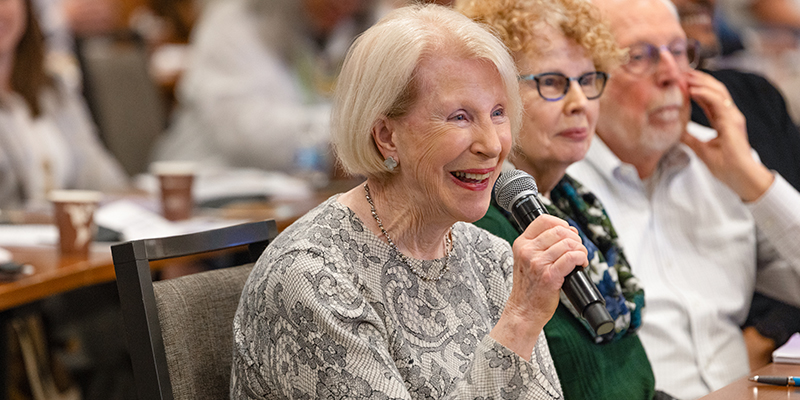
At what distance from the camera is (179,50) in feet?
17.5

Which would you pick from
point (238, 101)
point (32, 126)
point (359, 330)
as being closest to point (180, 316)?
point (359, 330)

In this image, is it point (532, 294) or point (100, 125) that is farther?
point (100, 125)

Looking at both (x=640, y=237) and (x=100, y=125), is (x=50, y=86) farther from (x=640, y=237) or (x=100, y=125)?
(x=640, y=237)

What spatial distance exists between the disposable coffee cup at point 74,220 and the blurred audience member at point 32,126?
85 cm

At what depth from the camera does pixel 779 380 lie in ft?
4.17

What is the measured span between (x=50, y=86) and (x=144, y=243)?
2345 millimetres

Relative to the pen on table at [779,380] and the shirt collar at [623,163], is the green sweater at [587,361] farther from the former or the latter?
the shirt collar at [623,163]

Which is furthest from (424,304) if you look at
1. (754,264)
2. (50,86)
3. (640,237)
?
(50,86)

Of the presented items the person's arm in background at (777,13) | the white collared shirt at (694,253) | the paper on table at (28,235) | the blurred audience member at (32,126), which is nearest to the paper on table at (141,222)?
the paper on table at (28,235)

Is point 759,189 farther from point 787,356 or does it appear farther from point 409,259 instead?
point 409,259

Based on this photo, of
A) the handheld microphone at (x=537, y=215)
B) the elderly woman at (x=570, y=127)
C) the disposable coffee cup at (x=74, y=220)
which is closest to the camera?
the handheld microphone at (x=537, y=215)

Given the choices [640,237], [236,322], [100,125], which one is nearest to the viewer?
[236,322]

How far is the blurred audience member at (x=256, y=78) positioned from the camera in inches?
168

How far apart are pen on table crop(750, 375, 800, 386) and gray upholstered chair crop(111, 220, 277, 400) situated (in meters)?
0.84
